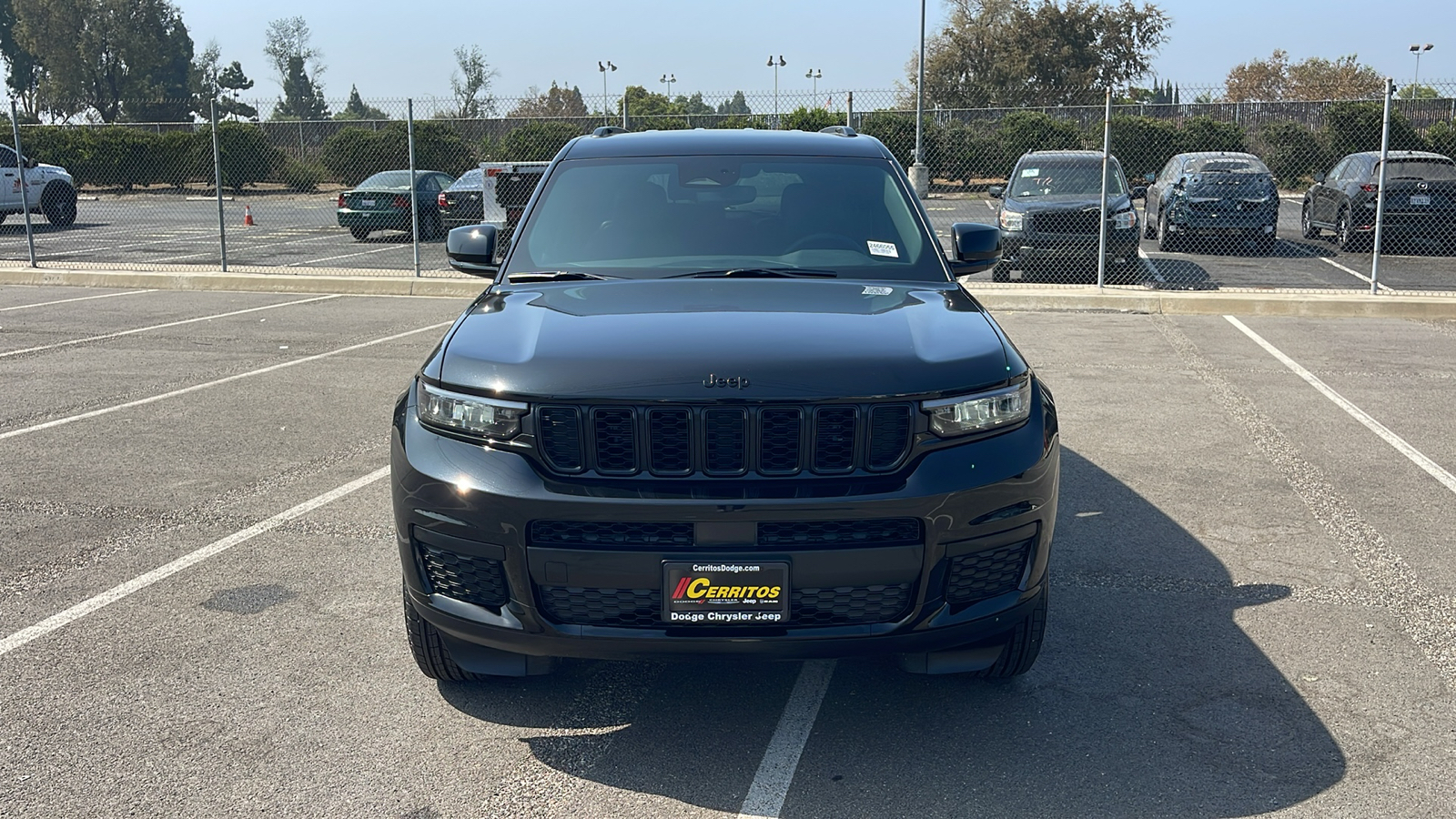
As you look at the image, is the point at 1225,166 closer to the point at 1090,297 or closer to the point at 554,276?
the point at 1090,297

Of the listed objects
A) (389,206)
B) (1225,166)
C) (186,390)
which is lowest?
(186,390)

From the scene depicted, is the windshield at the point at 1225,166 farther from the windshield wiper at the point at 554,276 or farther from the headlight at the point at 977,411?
the headlight at the point at 977,411

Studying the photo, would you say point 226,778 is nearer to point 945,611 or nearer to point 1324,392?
point 945,611

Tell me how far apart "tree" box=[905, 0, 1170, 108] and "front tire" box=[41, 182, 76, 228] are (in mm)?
42641

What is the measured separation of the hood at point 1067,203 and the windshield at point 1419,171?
604 centimetres

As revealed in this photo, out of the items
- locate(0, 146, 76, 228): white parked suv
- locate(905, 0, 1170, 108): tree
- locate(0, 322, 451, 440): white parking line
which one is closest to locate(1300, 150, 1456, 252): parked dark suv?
locate(0, 322, 451, 440): white parking line

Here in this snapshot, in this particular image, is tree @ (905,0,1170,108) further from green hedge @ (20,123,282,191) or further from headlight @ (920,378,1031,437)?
headlight @ (920,378,1031,437)

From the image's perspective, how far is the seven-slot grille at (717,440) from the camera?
10.5 ft

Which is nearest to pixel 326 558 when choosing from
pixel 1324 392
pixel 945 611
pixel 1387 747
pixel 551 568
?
pixel 551 568

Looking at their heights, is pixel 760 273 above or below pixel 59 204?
below

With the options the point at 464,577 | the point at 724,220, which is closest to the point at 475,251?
the point at 724,220

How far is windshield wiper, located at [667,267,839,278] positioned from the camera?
13.9ft

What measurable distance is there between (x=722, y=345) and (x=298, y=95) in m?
148

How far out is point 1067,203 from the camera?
15422 mm
